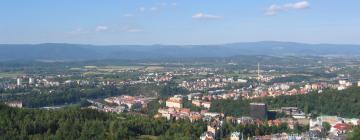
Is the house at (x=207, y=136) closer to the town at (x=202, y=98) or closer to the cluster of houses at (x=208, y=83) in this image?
the town at (x=202, y=98)

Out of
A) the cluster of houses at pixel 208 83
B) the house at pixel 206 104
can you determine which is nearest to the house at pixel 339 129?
the house at pixel 206 104

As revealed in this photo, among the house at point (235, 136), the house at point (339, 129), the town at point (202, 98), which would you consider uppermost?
the house at point (235, 136)

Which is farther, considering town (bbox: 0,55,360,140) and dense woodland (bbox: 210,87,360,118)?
dense woodland (bbox: 210,87,360,118)

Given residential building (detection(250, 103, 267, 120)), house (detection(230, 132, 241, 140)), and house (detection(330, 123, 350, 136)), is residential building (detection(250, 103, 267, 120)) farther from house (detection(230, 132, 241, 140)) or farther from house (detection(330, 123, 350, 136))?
house (detection(230, 132, 241, 140))

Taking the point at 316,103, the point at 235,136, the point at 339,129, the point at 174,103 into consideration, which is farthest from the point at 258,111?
the point at 235,136

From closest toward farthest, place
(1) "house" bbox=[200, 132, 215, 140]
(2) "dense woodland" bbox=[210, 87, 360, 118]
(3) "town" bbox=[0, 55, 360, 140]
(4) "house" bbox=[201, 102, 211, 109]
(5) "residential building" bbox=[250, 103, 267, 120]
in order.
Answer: (1) "house" bbox=[200, 132, 215, 140]
(3) "town" bbox=[0, 55, 360, 140]
(5) "residential building" bbox=[250, 103, 267, 120]
(2) "dense woodland" bbox=[210, 87, 360, 118]
(4) "house" bbox=[201, 102, 211, 109]

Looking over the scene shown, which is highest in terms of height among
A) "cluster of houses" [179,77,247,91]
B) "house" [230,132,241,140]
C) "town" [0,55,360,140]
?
"house" [230,132,241,140]

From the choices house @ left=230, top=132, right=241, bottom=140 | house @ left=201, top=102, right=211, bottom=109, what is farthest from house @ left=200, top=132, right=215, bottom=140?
house @ left=201, top=102, right=211, bottom=109

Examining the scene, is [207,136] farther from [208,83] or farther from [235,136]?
[208,83]

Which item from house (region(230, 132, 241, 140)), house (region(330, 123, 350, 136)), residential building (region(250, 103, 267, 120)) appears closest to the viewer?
house (region(230, 132, 241, 140))
